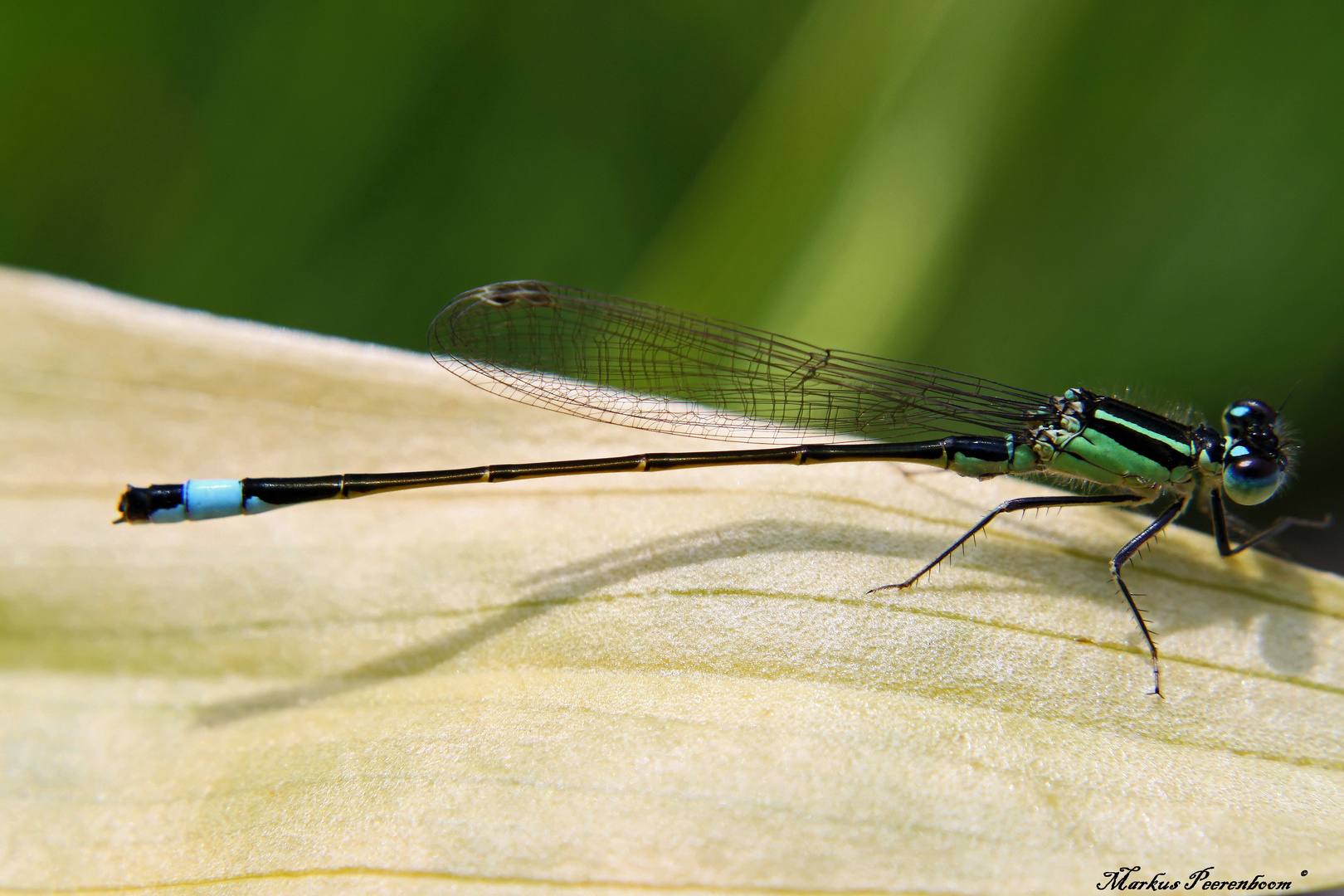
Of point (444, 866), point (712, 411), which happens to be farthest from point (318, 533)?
point (712, 411)

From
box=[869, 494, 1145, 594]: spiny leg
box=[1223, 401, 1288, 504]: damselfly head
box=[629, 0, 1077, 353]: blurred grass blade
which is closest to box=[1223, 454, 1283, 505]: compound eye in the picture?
box=[1223, 401, 1288, 504]: damselfly head

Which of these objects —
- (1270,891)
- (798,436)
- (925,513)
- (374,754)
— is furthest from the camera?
(798,436)

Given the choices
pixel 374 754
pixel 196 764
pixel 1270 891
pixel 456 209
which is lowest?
pixel 196 764

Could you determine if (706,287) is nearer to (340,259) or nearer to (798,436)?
(798,436)

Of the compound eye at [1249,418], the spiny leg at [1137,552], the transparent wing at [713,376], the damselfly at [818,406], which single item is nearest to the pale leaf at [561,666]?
the spiny leg at [1137,552]

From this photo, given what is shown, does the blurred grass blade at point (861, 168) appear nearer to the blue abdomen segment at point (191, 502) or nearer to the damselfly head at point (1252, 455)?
the damselfly head at point (1252, 455)

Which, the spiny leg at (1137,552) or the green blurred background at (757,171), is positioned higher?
the green blurred background at (757,171)

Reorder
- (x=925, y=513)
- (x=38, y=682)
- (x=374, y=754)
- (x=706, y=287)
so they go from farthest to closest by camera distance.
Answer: (x=706, y=287) < (x=925, y=513) < (x=38, y=682) < (x=374, y=754)

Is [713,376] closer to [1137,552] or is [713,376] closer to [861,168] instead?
[861,168]
